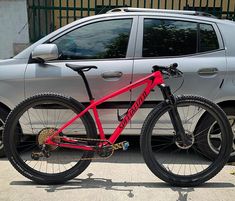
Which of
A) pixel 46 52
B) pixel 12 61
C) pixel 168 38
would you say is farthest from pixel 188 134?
pixel 12 61

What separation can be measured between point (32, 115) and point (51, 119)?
0.22 meters

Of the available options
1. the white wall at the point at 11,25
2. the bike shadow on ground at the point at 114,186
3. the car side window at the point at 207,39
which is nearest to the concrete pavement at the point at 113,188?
the bike shadow on ground at the point at 114,186

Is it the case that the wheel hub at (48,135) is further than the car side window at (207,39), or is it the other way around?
the car side window at (207,39)

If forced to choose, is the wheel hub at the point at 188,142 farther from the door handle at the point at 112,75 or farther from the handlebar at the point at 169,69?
the door handle at the point at 112,75

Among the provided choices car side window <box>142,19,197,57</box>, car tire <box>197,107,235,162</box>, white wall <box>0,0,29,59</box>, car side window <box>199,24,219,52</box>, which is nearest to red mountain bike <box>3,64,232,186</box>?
car tire <box>197,107,235,162</box>

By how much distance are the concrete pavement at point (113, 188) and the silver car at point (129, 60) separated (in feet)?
1.61

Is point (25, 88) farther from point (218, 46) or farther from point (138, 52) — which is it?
point (218, 46)

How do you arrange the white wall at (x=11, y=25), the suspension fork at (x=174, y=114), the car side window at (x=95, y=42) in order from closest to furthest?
the suspension fork at (x=174, y=114) → the car side window at (x=95, y=42) → the white wall at (x=11, y=25)

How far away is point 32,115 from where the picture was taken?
164 inches

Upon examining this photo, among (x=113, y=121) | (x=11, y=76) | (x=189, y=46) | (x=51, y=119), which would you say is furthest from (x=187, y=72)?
(x=11, y=76)

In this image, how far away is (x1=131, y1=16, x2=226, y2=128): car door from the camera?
4.16m

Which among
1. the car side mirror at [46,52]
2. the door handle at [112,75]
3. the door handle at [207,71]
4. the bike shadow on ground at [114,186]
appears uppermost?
the car side mirror at [46,52]

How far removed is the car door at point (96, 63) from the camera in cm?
413

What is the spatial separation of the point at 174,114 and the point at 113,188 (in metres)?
0.97
